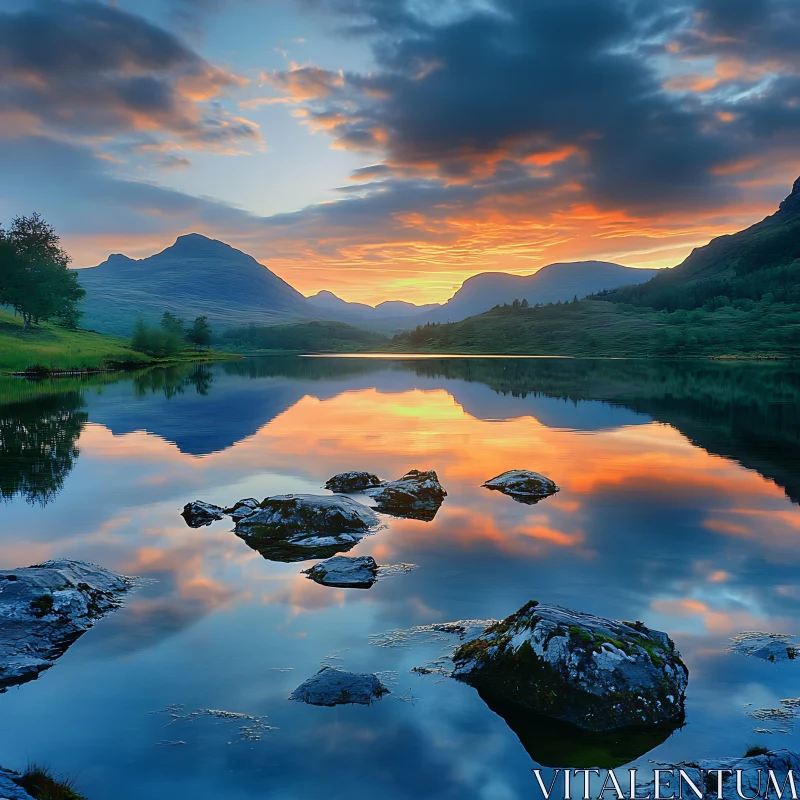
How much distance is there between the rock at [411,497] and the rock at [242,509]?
4517mm

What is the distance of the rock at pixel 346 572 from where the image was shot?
14.8 metres

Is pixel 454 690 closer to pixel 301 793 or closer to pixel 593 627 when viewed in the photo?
pixel 593 627

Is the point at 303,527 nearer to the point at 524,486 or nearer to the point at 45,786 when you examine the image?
the point at 524,486

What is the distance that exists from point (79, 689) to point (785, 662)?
→ 485 inches

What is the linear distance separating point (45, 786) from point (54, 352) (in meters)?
111

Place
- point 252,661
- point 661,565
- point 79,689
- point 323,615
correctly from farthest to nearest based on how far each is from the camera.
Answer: point 661,565 < point 323,615 < point 252,661 < point 79,689

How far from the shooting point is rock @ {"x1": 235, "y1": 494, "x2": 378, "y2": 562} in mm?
17750

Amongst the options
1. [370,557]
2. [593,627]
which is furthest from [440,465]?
[593,627]

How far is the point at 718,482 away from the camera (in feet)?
86.9

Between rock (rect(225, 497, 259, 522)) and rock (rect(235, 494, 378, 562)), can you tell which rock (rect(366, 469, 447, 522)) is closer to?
rock (rect(235, 494, 378, 562))

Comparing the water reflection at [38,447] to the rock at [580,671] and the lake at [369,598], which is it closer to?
the lake at [369,598]

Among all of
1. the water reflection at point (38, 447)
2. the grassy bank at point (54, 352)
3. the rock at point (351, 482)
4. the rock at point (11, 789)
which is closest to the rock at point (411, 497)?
the rock at point (351, 482)

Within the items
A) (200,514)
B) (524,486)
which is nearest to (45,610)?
(200,514)

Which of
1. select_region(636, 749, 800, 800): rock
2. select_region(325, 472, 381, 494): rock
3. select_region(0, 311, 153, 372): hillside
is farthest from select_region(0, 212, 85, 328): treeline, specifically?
select_region(636, 749, 800, 800): rock
